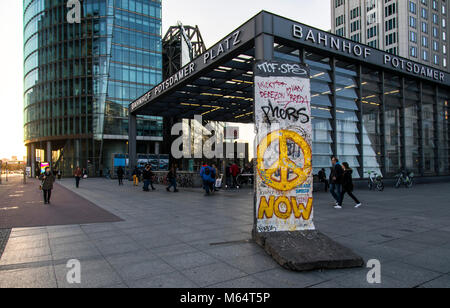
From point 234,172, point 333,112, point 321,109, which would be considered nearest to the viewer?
A: point 321,109

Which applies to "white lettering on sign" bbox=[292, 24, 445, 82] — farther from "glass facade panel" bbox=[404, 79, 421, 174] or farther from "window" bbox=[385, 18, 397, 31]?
"window" bbox=[385, 18, 397, 31]

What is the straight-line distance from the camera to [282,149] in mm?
5887

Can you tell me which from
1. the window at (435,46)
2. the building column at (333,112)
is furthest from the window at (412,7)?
the building column at (333,112)

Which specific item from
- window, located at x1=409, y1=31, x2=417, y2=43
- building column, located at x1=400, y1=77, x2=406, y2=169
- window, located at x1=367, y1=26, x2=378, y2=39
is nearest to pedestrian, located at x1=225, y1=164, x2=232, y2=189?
building column, located at x1=400, y1=77, x2=406, y2=169

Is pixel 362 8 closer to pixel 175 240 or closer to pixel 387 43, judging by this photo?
pixel 387 43

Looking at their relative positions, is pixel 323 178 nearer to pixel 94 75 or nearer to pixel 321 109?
pixel 321 109

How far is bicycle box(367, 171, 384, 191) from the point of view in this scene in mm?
16125

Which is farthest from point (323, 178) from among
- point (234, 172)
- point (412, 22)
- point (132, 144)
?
point (412, 22)

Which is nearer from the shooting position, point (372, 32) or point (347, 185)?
point (347, 185)

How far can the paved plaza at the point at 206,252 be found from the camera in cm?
399

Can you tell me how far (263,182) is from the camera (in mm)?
5715

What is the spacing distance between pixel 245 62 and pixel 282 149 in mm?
11125
